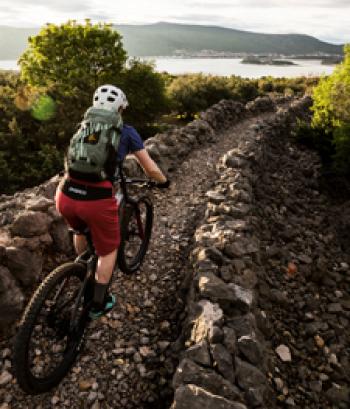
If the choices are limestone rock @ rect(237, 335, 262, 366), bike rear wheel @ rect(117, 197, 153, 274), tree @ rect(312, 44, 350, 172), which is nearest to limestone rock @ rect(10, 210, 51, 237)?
bike rear wheel @ rect(117, 197, 153, 274)

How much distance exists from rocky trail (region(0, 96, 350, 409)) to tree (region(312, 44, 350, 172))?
3.66 metres

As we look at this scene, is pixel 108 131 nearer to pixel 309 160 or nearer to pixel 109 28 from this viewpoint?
pixel 309 160

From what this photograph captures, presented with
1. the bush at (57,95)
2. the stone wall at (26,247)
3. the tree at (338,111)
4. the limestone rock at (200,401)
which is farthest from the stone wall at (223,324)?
the bush at (57,95)

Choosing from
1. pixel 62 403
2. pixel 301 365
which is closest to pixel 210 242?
pixel 301 365

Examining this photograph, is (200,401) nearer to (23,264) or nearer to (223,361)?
(223,361)

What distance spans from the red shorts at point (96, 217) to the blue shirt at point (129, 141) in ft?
2.51

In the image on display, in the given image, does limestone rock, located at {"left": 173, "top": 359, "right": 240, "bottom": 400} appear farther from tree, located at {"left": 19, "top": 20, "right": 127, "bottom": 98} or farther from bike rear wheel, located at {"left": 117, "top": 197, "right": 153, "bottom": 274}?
tree, located at {"left": 19, "top": 20, "right": 127, "bottom": 98}

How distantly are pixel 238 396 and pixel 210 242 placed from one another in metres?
3.18

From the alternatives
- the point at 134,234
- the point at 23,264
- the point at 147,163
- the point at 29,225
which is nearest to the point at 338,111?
the point at 134,234

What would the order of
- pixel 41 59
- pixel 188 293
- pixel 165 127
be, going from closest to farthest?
pixel 188 293 → pixel 165 127 → pixel 41 59

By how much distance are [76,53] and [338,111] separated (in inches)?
992

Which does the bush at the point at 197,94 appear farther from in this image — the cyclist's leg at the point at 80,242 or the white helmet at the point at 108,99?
the white helmet at the point at 108,99

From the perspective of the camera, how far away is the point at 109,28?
31.3m

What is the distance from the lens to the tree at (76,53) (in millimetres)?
29828
